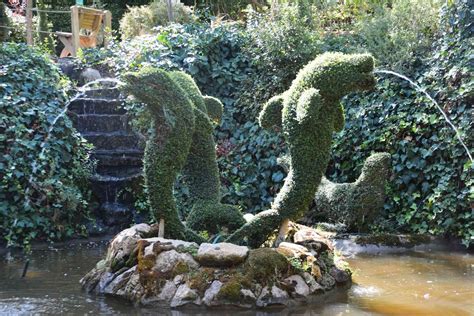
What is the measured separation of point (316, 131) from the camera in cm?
589

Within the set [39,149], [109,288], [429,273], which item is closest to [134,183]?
[39,149]

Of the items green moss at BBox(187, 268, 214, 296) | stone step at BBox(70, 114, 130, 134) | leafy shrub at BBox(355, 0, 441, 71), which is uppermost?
leafy shrub at BBox(355, 0, 441, 71)

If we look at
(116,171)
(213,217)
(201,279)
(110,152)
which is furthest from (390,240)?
(110,152)

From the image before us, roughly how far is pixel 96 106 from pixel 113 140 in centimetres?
84

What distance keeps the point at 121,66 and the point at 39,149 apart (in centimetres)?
311

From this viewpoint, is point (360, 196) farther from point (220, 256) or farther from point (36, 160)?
point (36, 160)

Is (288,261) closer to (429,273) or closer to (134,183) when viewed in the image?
(429,273)

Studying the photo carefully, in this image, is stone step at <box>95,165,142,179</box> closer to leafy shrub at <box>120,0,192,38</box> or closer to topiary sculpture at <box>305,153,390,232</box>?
topiary sculpture at <box>305,153,390,232</box>

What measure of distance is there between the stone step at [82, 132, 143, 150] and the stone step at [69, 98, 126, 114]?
1.79 ft

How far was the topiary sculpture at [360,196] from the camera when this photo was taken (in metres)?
7.86

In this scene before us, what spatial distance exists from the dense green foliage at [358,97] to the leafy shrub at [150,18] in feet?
6.97

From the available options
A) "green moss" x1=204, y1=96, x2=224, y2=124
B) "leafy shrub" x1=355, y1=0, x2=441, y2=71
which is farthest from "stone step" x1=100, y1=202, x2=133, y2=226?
"leafy shrub" x1=355, y1=0, x2=441, y2=71

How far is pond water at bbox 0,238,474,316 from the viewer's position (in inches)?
198

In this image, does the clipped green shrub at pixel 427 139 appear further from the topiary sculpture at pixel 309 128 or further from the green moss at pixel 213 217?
the green moss at pixel 213 217
